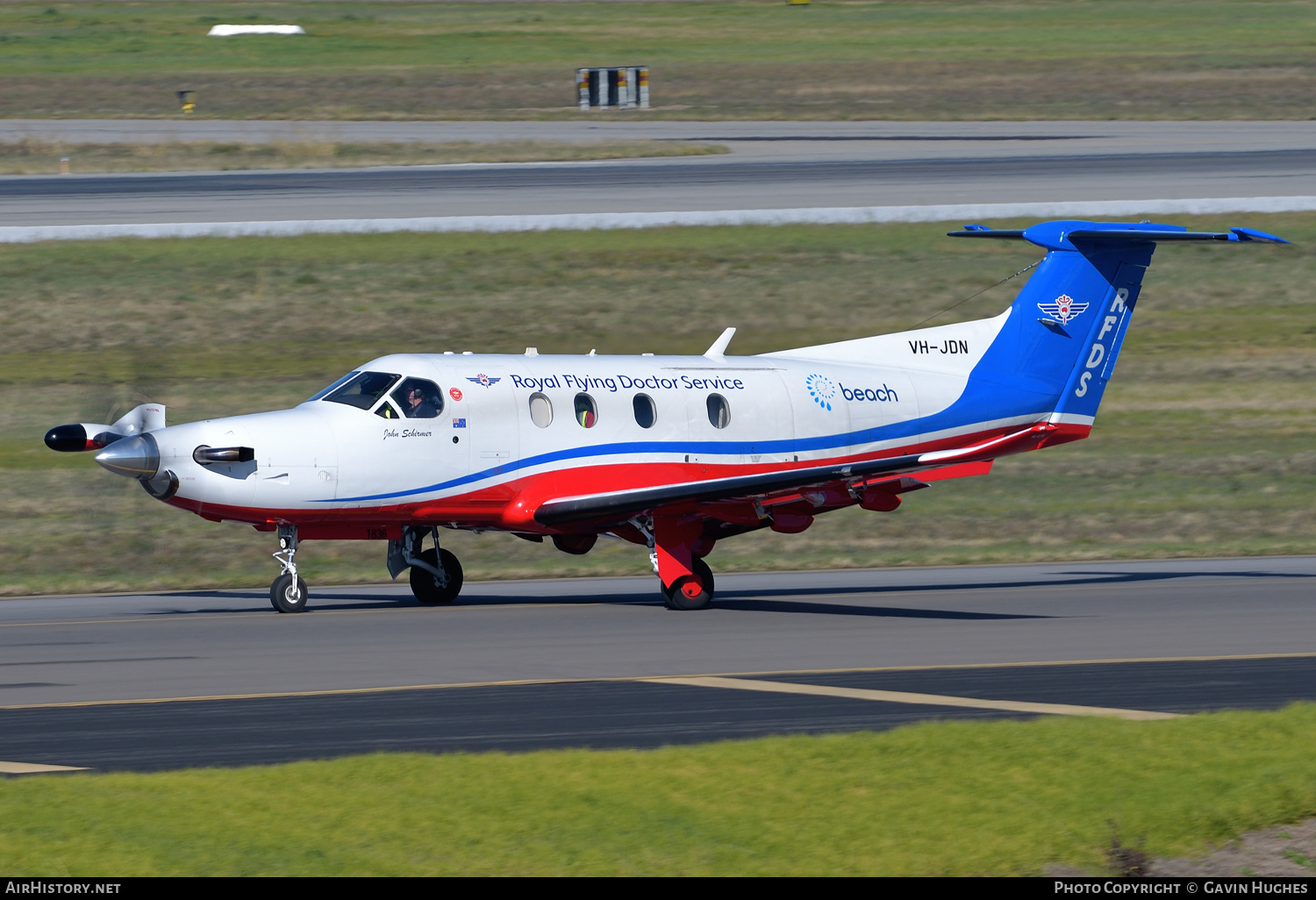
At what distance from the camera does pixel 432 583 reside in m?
21.0

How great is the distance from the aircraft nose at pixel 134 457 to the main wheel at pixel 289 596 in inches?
83.3

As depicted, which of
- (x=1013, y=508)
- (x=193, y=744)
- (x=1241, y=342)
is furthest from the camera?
(x=1241, y=342)

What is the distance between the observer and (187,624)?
19062 millimetres

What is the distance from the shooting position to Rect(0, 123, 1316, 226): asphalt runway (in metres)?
41.8

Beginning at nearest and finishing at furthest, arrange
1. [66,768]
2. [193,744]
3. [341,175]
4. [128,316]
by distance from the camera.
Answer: [66,768]
[193,744]
[128,316]
[341,175]

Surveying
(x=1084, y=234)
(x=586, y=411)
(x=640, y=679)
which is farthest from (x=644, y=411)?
(x=1084, y=234)

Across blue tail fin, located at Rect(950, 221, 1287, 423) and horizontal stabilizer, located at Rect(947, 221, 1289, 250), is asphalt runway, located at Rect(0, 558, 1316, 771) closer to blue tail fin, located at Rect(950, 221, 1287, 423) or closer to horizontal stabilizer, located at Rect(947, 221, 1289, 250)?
blue tail fin, located at Rect(950, 221, 1287, 423)

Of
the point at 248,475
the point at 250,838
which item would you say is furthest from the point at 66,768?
the point at 248,475

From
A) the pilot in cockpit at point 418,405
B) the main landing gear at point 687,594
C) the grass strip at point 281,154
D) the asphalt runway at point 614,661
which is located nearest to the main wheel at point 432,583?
the asphalt runway at point 614,661

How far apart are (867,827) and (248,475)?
11179 mm

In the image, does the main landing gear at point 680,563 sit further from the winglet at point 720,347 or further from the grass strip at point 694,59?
the grass strip at point 694,59
